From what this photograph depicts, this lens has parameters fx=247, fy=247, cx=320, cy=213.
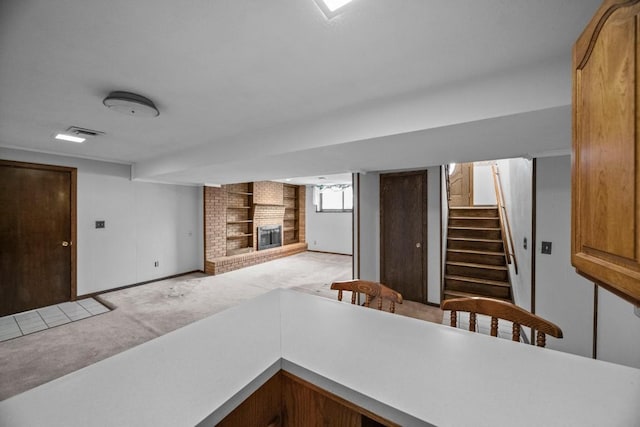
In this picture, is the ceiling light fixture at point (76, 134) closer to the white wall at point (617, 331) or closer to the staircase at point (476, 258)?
the white wall at point (617, 331)

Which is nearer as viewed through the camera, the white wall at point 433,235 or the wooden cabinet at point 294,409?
the wooden cabinet at point 294,409

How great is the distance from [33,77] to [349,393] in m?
2.52

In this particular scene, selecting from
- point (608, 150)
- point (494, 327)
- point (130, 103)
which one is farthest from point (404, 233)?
point (130, 103)

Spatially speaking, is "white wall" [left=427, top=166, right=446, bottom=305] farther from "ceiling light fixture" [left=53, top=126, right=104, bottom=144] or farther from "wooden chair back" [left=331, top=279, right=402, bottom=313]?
"ceiling light fixture" [left=53, top=126, right=104, bottom=144]

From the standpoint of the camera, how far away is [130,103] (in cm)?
178

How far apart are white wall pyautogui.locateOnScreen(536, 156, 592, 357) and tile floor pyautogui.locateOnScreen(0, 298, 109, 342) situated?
533cm

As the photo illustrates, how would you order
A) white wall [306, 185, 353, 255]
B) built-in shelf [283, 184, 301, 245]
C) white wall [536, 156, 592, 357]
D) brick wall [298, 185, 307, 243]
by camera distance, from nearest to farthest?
white wall [536, 156, 592, 357] < white wall [306, 185, 353, 255] < built-in shelf [283, 184, 301, 245] < brick wall [298, 185, 307, 243]

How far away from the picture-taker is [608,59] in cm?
68

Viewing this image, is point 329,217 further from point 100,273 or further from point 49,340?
point 49,340

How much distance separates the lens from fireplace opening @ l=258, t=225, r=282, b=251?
6.81 meters

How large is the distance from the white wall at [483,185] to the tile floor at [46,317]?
26.3ft

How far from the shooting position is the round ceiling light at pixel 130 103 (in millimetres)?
1767

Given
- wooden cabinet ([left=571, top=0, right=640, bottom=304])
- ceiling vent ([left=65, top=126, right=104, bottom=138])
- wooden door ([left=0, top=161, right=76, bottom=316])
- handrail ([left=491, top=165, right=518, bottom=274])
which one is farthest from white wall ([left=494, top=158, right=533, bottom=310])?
wooden door ([left=0, top=161, right=76, bottom=316])

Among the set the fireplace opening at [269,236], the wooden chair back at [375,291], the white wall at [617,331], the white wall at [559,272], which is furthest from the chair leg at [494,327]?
the fireplace opening at [269,236]
